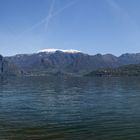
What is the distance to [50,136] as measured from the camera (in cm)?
4028

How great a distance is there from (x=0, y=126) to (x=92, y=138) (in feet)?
48.1

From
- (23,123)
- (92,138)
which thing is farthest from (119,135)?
(23,123)

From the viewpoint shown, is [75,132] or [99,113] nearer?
[75,132]

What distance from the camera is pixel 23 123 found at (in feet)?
162

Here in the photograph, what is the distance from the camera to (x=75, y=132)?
42250mm

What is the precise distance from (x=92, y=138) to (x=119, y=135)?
12.4 feet

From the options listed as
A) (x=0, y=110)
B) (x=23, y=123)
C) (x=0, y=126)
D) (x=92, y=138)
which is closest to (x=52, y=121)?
(x=23, y=123)

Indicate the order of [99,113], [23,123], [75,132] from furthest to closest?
[99,113]
[23,123]
[75,132]

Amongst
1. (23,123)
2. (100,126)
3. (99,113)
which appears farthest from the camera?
(99,113)

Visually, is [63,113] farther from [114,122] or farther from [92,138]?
[92,138]

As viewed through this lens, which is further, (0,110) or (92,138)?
(0,110)

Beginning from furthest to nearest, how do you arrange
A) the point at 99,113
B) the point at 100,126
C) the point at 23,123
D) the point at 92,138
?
the point at 99,113 → the point at 23,123 → the point at 100,126 → the point at 92,138

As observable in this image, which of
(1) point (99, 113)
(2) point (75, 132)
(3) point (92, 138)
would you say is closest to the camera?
(3) point (92, 138)

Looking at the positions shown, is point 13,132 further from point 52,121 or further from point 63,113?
point 63,113
